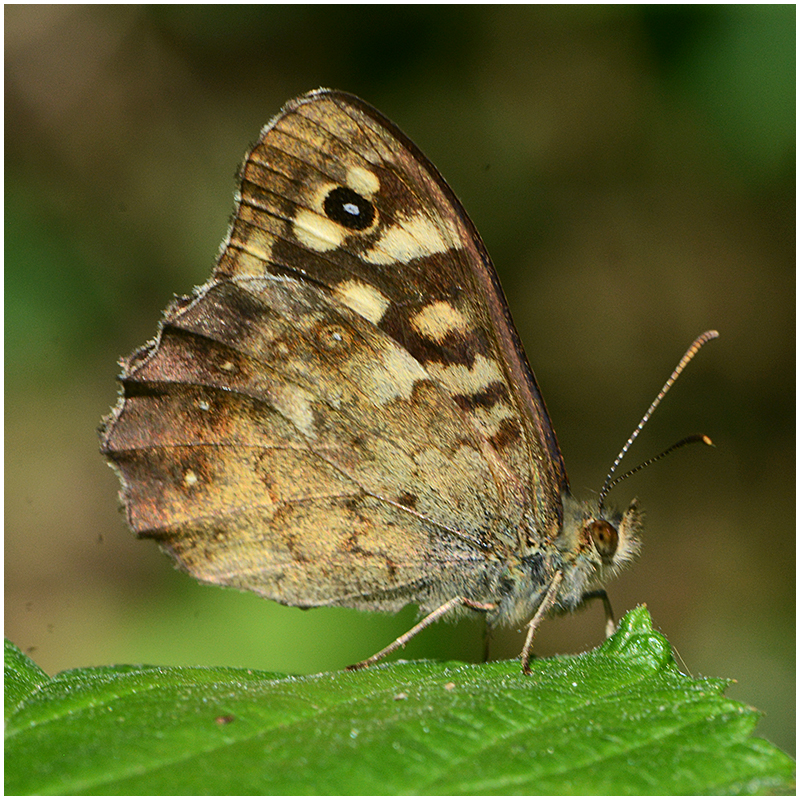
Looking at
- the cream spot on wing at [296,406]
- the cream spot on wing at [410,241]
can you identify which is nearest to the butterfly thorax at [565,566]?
the cream spot on wing at [296,406]

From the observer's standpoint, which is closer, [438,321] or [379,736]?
[379,736]

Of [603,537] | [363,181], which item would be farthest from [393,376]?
[603,537]

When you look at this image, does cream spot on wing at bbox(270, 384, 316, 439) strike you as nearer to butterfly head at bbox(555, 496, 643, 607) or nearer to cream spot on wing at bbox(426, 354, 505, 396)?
cream spot on wing at bbox(426, 354, 505, 396)

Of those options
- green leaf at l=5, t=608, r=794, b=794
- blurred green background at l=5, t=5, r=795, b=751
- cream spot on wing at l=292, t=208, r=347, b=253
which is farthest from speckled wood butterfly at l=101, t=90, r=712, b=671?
blurred green background at l=5, t=5, r=795, b=751

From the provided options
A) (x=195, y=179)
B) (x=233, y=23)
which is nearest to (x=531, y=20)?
(x=233, y=23)

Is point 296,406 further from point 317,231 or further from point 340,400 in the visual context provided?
point 317,231

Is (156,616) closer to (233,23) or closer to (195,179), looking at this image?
(195,179)

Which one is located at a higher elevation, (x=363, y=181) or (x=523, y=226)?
(x=523, y=226)
